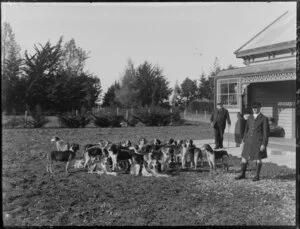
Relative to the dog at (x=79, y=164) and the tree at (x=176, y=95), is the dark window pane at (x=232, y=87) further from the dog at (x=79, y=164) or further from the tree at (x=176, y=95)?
the dog at (x=79, y=164)

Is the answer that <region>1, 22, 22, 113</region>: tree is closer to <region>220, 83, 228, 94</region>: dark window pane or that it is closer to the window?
the window

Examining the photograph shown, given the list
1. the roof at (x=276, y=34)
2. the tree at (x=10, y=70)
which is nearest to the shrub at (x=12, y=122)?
the tree at (x=10, y=70)

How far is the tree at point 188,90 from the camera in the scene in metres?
5.91

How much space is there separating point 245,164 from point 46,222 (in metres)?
3.79

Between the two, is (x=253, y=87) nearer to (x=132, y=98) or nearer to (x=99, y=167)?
(x=132, y=98)

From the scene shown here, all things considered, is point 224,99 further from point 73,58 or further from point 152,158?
point 73,58

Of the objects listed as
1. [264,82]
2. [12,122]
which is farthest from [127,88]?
[264,82]

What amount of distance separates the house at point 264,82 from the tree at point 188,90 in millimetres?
671

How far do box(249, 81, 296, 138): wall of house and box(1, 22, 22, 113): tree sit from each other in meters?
5.46

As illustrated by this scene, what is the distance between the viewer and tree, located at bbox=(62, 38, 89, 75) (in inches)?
189

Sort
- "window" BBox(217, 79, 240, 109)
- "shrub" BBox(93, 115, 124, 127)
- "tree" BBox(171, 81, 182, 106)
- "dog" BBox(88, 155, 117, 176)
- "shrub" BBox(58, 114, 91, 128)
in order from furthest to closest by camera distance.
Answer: "shrub" BBox(93, 115, 124, 127) < "window" BBox(217, 79, 240, 109) < "shrub" BBox(58, 114, 91, 128) < "dog" BBox(88, 155, 117, 176) < "tree" BBox(171, 81, 182, 106)

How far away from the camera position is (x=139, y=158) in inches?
249

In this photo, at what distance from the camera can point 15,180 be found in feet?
18.0

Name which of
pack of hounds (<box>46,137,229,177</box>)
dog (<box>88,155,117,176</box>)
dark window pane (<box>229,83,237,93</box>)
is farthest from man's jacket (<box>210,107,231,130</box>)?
dog (<box>88,155,117,176</box>)
